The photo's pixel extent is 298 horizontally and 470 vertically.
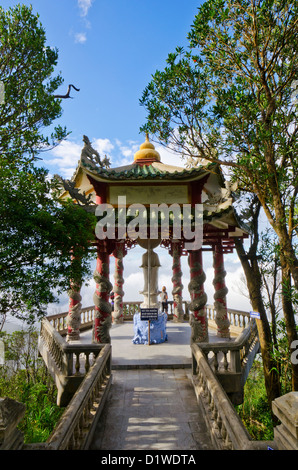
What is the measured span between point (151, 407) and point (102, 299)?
428 cm

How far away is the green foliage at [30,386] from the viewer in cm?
1147

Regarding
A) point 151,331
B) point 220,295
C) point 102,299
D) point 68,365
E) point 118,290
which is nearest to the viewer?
point 68,365

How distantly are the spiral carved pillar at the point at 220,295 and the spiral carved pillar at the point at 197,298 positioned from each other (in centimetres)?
309

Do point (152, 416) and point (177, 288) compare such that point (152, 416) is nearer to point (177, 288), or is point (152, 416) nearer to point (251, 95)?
point (251, 95)

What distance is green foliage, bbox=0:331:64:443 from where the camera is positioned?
11.5m

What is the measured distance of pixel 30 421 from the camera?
38.9ft

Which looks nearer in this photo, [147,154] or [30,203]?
[30,203]

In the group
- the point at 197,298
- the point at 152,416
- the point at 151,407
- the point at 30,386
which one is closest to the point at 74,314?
the point at 197,298

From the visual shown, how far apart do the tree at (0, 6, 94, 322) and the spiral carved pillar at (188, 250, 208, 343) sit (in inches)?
178

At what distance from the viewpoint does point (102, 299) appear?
9.92 m

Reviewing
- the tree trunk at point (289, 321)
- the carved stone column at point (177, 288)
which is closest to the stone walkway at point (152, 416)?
the tree trunk at point (289, 321)

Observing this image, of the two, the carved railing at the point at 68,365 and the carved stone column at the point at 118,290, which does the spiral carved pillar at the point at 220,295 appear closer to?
the carved stone column at the point at 118,290

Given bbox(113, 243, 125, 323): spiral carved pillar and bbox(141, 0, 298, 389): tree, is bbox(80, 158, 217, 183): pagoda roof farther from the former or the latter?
bbox(113, 243, 125, 323): spiral carved pillar

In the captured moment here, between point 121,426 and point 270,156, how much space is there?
24.0ft
